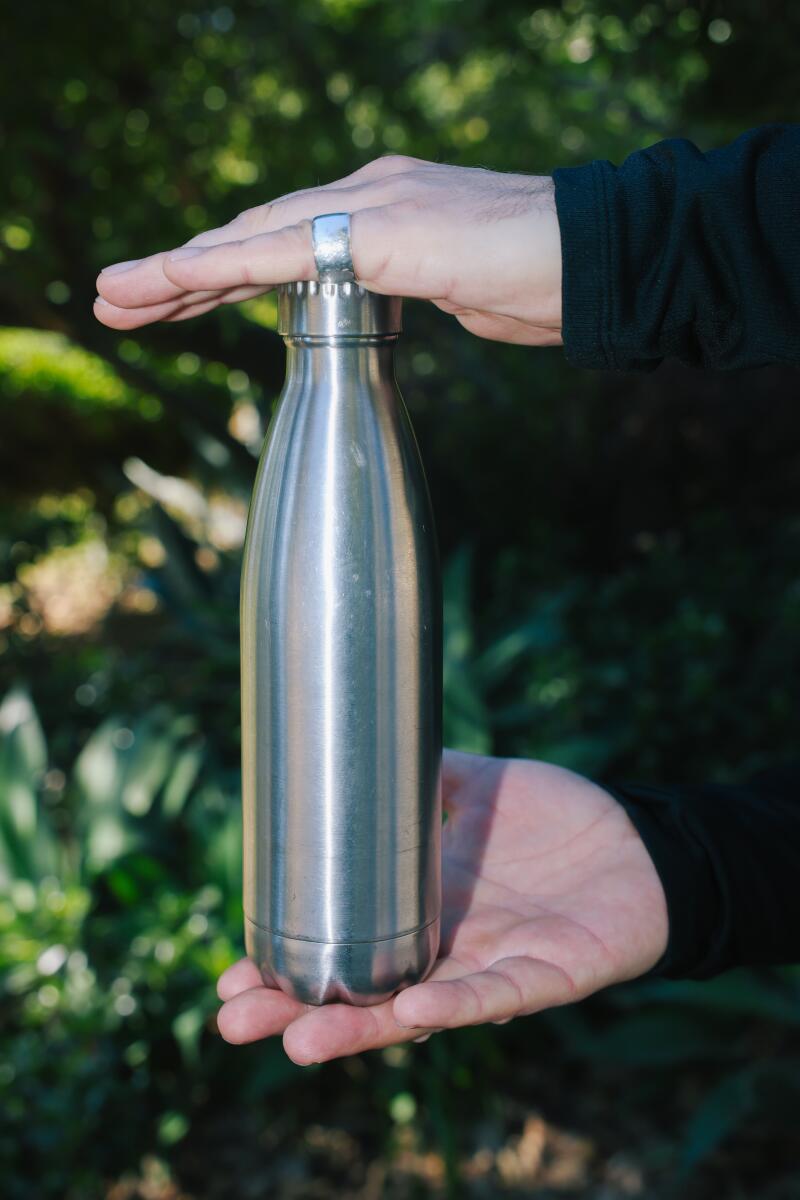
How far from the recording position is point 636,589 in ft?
15.4

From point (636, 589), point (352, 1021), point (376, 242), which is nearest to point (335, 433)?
point (376, 242)

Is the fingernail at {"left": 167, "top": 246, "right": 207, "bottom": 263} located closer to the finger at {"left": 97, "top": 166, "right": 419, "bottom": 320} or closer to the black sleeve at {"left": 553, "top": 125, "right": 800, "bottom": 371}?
the finger at {"left": 97, "top": 166, "right": 419, "bottom": 320}

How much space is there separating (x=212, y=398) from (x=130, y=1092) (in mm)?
4749

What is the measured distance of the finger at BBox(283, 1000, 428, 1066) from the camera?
4.74 feet

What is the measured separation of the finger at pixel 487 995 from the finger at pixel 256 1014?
0.17 m

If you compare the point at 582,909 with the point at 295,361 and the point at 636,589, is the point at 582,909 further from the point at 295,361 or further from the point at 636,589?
the point at 636,589

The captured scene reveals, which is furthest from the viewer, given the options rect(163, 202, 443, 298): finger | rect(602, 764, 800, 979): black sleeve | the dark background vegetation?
the dark background vegetation

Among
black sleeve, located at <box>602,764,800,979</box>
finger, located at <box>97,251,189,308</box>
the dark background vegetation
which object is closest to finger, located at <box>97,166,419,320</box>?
finger, located at <box>97,251,189,308</box>

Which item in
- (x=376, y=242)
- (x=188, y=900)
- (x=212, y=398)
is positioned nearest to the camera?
(x=376, y=242)

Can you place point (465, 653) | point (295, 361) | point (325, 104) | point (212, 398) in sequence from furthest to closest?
point (212, 398) → point (325, 104) → point (465, 653) → point (295, 361)

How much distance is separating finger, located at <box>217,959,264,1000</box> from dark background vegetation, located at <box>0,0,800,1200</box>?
1.49 m

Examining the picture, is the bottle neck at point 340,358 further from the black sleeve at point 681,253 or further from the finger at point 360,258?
the black sleeve at point 681,253

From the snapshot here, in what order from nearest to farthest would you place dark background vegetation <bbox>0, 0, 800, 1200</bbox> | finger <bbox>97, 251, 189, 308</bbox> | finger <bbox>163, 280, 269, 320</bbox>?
finger <bbox>97, 251, 189, 308</bbox>, finger <bbox>163, 280, 269, 320</bbox>, dark background vegetation <bbox>0, 0, 800, 1200</bbox>

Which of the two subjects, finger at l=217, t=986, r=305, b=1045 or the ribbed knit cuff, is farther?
finger at l=217, t=986, r=305, b=1045
